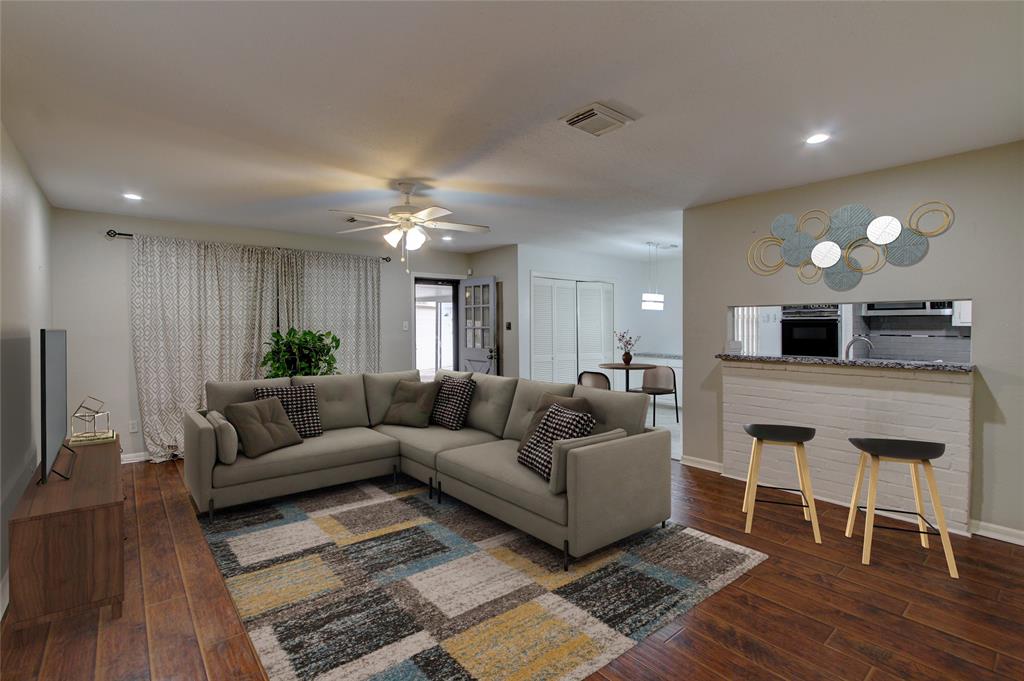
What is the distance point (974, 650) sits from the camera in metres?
2.03

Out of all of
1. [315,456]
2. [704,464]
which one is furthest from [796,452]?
[315,456]

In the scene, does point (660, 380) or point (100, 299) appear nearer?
point (100, 299)

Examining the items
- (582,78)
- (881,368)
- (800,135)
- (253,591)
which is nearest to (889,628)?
(881,368)

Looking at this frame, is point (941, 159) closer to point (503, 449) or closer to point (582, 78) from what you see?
point (582, 78)

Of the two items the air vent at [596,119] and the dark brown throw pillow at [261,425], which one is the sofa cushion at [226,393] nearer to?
the dark brown throw pillow at [261,425]

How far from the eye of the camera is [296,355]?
5.17 meters

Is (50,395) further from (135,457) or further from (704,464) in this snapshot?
(704,464)

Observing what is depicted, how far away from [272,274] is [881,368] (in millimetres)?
5713

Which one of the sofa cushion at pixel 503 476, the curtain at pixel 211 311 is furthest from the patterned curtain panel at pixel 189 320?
the sofa cushion at pixel 503 476

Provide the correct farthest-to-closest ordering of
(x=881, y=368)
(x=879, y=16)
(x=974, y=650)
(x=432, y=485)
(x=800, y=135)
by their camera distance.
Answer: (x=432, y=485) < (x=881, y=368) < (x=800, y=135) < (x=974, y=650) < (x=879, y=16)

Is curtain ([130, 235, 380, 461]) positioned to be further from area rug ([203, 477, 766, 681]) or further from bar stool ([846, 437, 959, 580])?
bar stool ([846, 437, 959, 580])

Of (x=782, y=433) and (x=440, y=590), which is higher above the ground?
(x=782, y=433)

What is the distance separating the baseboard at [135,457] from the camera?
16.0 feet

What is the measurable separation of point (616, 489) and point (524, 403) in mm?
1187
